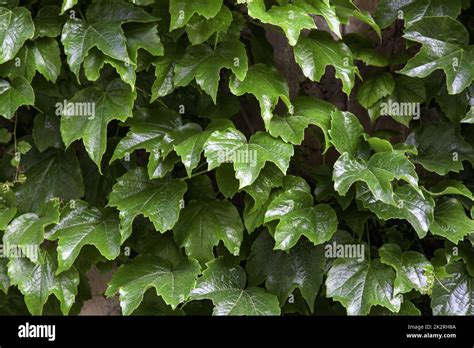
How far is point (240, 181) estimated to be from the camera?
4.83ft

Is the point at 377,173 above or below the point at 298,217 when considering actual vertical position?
above

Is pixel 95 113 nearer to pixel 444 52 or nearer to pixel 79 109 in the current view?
pixel 79 109

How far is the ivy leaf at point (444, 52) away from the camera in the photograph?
5.25 ft

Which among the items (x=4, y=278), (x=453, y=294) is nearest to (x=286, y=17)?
(x=453, y=294)

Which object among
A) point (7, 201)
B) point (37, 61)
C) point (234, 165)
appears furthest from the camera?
point (7, 201)

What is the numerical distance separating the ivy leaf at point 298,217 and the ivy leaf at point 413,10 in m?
0.53

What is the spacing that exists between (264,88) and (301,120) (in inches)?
5.1

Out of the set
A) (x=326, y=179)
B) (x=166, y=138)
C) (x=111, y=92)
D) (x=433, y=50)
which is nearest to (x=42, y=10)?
(x=111, y=92)

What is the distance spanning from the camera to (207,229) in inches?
64.7

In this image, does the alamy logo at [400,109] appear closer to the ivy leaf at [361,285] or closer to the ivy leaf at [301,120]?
the ivy leaf at [301,120]

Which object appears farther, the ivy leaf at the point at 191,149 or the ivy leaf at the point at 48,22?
the ivy leaf at the point at 48,22

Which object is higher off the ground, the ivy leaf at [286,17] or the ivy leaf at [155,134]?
the ivy leaf at [286,17]
